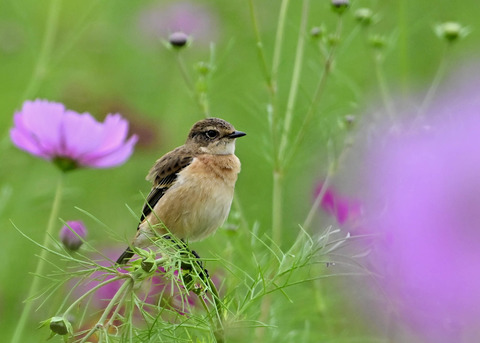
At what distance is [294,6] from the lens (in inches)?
303

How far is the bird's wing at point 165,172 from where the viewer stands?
3.07 meters

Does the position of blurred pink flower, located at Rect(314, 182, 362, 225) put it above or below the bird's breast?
below

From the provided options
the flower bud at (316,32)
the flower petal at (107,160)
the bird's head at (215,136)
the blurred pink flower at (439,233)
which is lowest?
the bird's head at (215,136)

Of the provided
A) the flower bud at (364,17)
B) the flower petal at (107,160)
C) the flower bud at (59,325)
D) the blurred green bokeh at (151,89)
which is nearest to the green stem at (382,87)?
the flower bud at (364,17)

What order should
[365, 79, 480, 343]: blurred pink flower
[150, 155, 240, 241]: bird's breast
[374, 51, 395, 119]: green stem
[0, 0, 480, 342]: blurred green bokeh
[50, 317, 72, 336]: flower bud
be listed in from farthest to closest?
1. [0, 0, 480, 342]: blurred green bokeh
2. [374, 51, 395, 119]: green stem
3. [150, 155, 240, 241]: bird's breast
4. [50, 317, 72, 336]: flower bud
5. [365, 79, 480, 343]: blurred pink flower

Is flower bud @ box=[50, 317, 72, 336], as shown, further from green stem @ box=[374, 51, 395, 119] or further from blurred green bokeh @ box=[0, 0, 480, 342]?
blurred green bokeh @ box=[0, 0, 480, 342]

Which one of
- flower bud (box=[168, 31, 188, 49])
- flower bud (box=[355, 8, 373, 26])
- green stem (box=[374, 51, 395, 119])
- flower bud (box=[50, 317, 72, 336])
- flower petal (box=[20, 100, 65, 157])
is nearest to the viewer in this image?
flower bud (box=[50, 317, 72, 336])

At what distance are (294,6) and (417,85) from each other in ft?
9.04

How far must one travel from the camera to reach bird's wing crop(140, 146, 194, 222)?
3.07 m

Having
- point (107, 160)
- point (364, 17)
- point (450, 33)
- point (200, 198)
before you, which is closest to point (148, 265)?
point (107, 160)

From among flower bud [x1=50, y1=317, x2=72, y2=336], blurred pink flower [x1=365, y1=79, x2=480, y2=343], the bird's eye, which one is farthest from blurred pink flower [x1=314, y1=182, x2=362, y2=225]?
blurred pink flower [x1=365, y1=79, x2=480, y2=343]

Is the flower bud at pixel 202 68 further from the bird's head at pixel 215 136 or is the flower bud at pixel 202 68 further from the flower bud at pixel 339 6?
the flower bud at pixel 339 6

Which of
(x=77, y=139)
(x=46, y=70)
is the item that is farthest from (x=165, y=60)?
(x=77, y=139)

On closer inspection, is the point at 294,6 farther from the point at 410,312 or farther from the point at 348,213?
the point at 410,312
